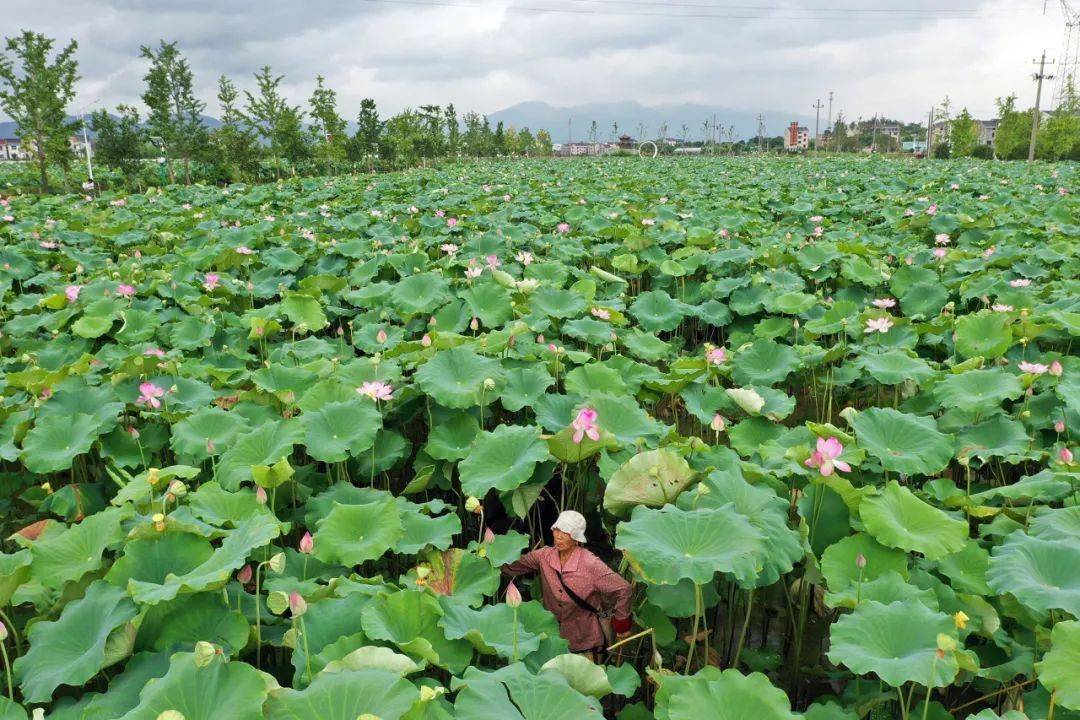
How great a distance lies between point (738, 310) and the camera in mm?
5371

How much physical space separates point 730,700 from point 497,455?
1299mm

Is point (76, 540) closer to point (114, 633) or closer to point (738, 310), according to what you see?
point (114, 633)

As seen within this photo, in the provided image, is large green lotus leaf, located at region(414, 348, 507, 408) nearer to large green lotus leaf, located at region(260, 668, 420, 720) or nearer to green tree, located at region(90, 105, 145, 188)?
large green lotus leaf, located at region(260, 668, 420, 720)

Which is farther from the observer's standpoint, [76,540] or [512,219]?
[512,219]

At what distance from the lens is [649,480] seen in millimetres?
2359

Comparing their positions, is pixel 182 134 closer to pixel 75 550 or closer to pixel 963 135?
pixel 75 550

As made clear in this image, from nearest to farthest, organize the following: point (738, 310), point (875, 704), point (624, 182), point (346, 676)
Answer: point (346, 676) < point (875, 704) < point (738, 310) < point (624, 182)

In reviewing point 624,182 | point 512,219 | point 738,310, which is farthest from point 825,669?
point 624,182

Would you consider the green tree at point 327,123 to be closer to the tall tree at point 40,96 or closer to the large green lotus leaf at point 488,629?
the tall tree at point 40,96

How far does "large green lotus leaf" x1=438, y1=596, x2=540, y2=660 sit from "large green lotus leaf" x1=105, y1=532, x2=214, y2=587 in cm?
74

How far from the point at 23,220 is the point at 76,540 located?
890cm

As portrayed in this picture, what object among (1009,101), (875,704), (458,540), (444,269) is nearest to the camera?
(875,704)

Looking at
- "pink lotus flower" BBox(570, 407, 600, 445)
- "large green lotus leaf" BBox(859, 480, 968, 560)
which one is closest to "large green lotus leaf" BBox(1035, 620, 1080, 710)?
"large green lotus leaf" BBox(859, 480, 968, 560)

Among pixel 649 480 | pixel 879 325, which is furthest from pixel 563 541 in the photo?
pixel 879 325
